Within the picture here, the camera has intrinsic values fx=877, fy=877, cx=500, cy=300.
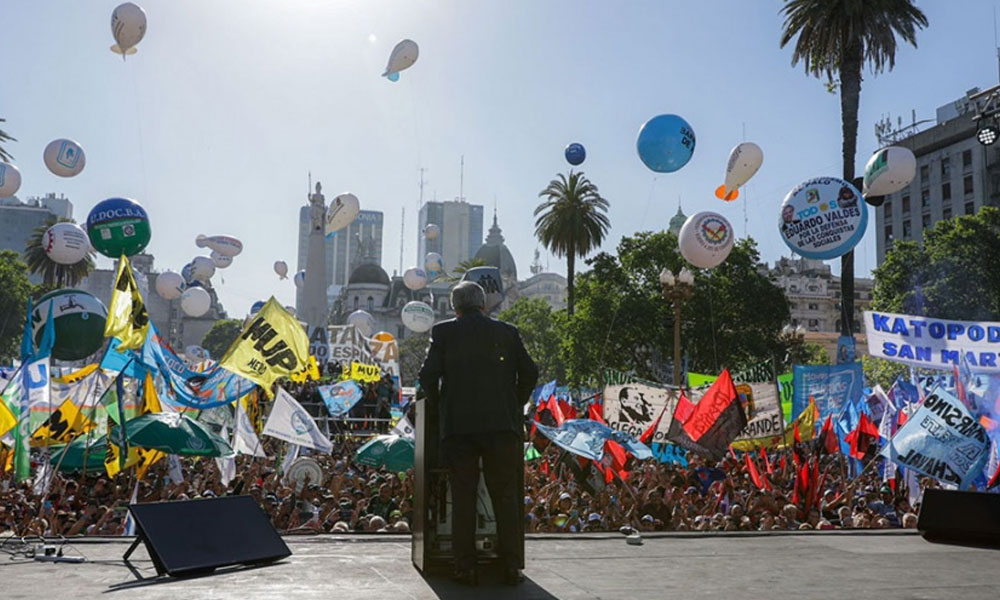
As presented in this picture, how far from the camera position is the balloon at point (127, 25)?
70.3 feet

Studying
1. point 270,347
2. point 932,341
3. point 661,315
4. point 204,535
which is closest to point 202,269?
point 661,315

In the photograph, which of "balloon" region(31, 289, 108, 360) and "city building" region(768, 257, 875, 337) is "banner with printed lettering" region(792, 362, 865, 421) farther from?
"city building" region(768, 257, 875, 337)

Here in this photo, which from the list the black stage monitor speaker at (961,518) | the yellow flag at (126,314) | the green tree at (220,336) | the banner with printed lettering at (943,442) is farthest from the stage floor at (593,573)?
the green tree at (220,336)

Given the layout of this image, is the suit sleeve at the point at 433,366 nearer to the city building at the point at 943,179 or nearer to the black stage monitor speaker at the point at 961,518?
the black stage monitor speaker at the point at 961,518

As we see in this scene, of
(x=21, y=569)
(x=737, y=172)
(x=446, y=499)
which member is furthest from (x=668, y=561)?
(x=737, y=172)

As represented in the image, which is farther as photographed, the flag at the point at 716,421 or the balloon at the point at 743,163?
the balloon at the point at 743,163

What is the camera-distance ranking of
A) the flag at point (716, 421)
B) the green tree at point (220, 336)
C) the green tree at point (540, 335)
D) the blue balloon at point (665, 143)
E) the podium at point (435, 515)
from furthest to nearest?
1. the green tree at point (220, 336)
2. the green tree at point (540, 335)
3. the blue balloon at point (665, 143)
4. the flag at point (716, 421)
5. the podium at point (435, 515)

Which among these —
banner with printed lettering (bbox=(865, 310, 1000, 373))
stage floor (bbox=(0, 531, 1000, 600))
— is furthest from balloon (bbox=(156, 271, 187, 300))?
stage floor (bbox=(0, 531, 1000, 600))

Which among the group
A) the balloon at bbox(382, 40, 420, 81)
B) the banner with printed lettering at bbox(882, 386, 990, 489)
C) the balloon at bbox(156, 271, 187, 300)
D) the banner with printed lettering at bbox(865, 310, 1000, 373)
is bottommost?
the banner with printed lettering at bbox(882, 386, 990, 489)

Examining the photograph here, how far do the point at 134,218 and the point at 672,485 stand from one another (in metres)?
13.2

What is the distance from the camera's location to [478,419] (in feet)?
14.5

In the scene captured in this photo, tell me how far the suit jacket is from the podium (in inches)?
6.1

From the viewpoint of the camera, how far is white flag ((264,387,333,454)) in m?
14.1

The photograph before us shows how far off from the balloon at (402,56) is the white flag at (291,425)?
15.1 metres
